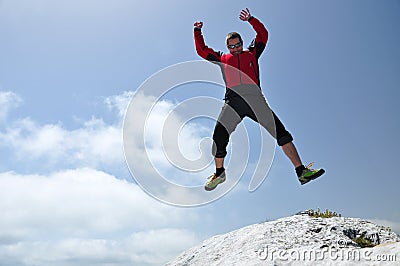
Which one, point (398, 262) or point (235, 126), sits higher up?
point (235, 126)

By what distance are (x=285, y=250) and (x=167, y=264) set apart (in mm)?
3451

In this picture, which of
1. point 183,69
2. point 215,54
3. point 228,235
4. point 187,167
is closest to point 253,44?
point 215,54

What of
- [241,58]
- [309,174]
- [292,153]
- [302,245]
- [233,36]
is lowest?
[302,245]

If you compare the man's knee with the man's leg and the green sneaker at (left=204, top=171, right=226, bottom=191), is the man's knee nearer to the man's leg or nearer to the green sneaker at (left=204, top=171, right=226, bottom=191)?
the man's leg

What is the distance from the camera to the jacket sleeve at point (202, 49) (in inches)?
343

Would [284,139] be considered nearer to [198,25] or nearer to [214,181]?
[214,181]

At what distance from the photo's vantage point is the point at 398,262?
6340mm

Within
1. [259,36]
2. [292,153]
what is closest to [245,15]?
[259,36]

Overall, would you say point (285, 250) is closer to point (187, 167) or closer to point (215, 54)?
point (187, 167)

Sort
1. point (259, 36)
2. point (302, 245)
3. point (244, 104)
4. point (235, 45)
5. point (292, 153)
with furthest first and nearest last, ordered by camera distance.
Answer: point (259, 36) < point (235, 45) < point (292, 153) < point (244, 104) < point (302, 245)

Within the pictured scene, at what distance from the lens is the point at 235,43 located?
8.42 m

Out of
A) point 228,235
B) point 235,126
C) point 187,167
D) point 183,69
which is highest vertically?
point 183,69

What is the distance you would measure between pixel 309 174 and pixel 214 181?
6.07ft

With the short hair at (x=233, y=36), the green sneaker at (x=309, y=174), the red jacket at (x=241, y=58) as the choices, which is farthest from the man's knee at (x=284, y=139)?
the short hair at (x=233, y=36)
